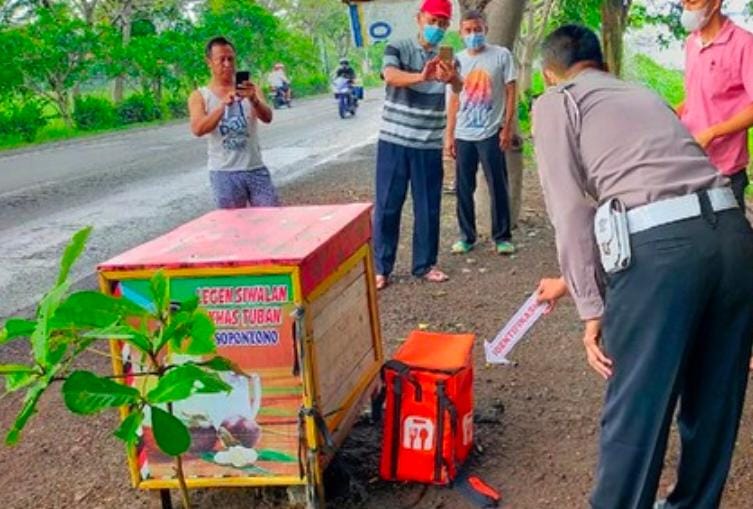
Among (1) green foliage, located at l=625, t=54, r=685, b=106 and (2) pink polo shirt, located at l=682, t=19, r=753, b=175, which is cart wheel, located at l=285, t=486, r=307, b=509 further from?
(1) green foliage, located at l=625, t=54, r=685, b=106

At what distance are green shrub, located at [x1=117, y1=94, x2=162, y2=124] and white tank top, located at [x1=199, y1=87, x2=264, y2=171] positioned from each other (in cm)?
2096

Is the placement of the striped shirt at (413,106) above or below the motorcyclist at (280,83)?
above

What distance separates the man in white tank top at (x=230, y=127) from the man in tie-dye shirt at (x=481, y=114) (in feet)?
5.65

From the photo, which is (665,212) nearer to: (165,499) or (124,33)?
(165,499)

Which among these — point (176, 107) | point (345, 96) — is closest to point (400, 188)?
point (345, 96)

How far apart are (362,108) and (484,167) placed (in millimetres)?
23055

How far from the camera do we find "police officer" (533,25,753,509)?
2475 millimetres

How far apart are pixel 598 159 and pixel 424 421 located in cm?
125

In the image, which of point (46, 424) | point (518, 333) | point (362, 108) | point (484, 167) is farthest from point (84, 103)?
point (518, 333)

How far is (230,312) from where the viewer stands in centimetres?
305

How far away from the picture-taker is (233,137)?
5371 millimetres

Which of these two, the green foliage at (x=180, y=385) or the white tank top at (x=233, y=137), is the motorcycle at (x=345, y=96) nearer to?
the white tank top at (x=233, y=137)

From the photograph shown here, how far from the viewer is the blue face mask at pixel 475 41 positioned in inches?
260

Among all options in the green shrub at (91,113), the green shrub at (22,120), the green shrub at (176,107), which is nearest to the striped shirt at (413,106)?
the green shrub at (22,120)
